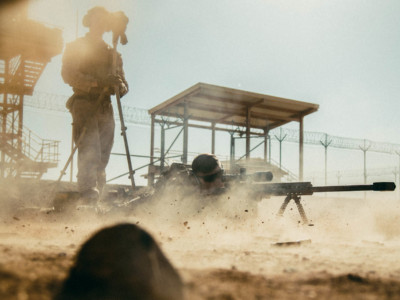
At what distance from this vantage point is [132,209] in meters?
5.39

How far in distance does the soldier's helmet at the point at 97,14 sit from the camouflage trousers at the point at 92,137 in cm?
125

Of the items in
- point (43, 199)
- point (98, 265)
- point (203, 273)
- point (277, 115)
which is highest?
point (277, 115)

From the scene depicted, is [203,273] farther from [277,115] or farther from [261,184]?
[277,115]

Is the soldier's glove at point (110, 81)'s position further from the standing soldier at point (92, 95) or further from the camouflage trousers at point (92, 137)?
the camouflage trousers at point (92, 137)

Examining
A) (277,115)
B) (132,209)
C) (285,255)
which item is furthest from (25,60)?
(285,255)

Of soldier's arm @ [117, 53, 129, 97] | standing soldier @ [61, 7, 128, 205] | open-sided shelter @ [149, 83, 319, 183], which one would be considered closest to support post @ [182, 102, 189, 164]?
open-sided shelter @ [149, 83, 319, 183]

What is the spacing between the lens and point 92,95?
5.36 metres

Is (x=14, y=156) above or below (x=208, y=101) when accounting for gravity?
below

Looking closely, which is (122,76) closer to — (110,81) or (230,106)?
(110,81)

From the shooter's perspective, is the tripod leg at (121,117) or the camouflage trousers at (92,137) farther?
the tripod leg at (121,117)

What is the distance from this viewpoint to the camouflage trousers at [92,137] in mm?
5027

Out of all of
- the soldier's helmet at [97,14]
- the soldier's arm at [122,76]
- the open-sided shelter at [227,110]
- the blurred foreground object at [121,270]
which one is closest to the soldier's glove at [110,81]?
the soldier's arm at [122,76]

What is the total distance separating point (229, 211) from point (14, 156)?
16484 mm

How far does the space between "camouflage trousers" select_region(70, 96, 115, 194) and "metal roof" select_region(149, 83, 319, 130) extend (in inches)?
247
